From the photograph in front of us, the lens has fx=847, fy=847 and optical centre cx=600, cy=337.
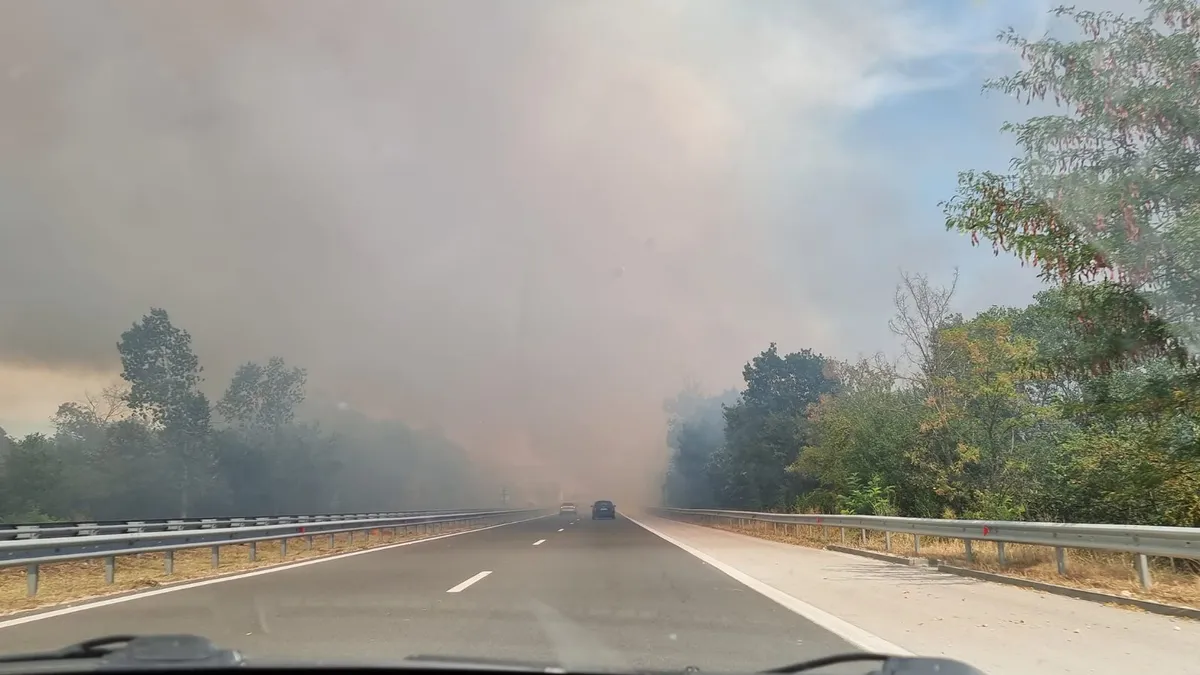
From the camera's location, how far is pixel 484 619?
8828 millimetres

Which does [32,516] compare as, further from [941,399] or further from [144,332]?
[941,399]

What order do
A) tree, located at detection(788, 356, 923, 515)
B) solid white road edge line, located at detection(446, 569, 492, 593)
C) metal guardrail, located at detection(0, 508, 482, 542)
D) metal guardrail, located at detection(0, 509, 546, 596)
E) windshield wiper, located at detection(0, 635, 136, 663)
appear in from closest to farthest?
windshield wiper, located at detection(0, 635, 136, 663) < metal guardrail, located at detection(0, 509, 546, 596) < solid white road edge line, located at detection(446, 569, 492, 593) < metal guardrail, located at detection(0, 508, 482, 542) < tree, located at detection(788, 356, 923, 515)

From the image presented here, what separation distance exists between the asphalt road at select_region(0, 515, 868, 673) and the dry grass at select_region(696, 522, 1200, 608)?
4.56m

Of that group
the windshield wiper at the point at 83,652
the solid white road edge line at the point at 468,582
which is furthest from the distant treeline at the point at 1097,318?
the windshield wiper at the point at 83,652

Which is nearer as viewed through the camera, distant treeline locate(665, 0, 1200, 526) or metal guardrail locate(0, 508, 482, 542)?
distant treeline locate(665, 0, 1200, 526)

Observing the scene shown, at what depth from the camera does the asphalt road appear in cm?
696

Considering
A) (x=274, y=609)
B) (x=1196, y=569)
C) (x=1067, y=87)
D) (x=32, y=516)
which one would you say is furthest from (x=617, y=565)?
(x=32, y=516)

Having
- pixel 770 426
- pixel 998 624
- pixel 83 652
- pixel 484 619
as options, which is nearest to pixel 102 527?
pixel 484 619

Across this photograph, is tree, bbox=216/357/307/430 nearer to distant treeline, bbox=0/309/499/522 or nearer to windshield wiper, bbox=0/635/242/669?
distant treeline, bbox=0/309/499/522

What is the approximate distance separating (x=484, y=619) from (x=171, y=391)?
64.8 m

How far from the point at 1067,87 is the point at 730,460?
205 ft

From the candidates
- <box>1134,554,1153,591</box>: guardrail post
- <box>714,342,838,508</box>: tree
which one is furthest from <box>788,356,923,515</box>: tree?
<box>1134,554,1153,591</box>: guardrail post

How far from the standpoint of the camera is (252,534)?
18.8 m

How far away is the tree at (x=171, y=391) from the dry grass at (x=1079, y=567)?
58.8 metres
